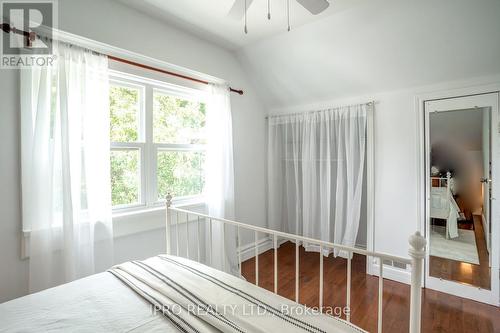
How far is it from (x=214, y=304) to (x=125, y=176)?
1.54 m

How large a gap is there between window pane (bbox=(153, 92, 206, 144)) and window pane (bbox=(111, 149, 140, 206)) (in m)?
0.29

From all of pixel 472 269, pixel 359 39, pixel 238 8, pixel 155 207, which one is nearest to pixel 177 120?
pixel 155 207

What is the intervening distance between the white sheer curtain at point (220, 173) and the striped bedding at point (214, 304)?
1.23m

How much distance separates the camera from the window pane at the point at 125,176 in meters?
2.07

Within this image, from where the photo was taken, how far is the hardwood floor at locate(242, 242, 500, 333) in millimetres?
1816

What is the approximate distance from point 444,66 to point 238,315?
2591 mm

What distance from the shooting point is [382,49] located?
2.23m

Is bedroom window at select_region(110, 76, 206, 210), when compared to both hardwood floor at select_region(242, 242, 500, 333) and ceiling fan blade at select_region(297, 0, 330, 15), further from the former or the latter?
ceiling fan blade at select_region(297, 0, 330, 15)

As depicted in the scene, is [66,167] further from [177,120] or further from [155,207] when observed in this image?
[177,120]

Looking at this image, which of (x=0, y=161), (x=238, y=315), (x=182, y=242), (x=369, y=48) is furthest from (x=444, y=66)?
(x=0, y=161)

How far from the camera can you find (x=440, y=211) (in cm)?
228

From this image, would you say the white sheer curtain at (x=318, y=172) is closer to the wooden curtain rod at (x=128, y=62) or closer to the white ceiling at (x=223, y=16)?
the wooden curtain rod at (x=128, y=62)

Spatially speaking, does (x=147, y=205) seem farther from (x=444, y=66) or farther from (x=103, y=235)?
(x=444, y=66)

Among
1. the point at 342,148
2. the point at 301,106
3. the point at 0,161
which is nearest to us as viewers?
the point at 0,161
